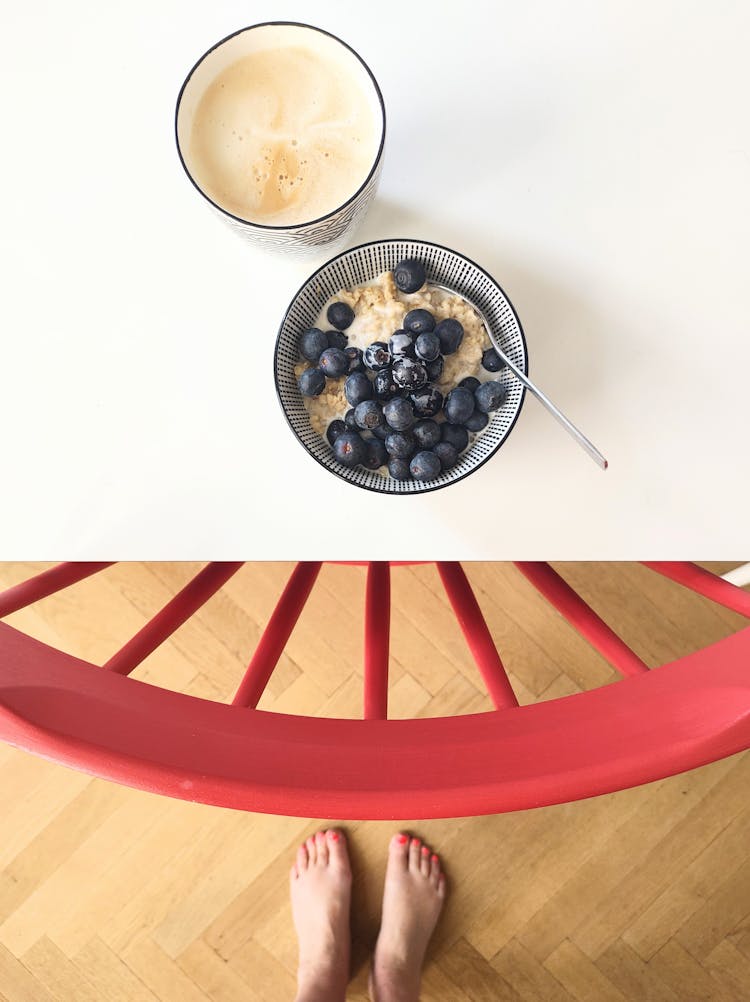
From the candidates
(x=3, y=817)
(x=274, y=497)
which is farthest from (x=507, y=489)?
(x=3, y=817)

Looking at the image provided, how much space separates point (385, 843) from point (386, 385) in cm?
111

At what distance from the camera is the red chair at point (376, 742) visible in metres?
0.52

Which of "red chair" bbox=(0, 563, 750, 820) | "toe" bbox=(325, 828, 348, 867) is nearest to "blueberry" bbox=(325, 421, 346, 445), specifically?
"red chair" bbox=(0, 563, 750, 820)

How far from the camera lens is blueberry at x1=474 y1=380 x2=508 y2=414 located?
2.12ft

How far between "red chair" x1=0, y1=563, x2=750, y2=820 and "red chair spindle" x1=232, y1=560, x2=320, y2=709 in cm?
13

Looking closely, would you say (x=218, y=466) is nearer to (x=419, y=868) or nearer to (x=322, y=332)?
(x=322, y=332)

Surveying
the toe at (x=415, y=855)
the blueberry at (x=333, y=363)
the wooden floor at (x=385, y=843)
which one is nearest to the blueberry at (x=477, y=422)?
the blueberry at (x=333, y=363)

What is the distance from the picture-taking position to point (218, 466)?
28.9 inches

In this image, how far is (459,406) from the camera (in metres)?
0.64

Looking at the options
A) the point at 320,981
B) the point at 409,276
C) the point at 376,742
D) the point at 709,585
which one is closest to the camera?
the point at 376,742

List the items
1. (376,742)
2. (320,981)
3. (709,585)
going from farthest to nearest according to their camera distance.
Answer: (320,981) < (709,585) < (376,742)

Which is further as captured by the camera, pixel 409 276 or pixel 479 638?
pixel 479 638

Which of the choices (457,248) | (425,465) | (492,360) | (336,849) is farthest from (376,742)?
(336,849)

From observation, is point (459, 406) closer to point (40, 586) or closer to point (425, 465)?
point (425, 465)
